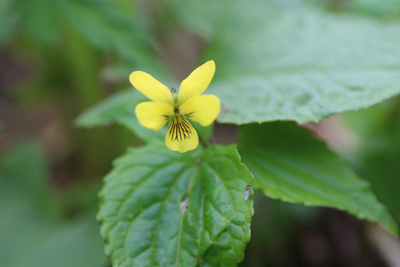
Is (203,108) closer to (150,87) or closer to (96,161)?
(150,87)

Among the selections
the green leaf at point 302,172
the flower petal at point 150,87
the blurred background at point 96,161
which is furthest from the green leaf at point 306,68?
the blurred background at point 96,161

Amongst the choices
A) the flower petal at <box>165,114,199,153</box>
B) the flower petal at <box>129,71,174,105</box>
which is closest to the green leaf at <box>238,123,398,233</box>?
the flower petal at <box>165,114,199,153</box>

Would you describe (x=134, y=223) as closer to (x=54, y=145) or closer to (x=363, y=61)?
(x=363, y=61)

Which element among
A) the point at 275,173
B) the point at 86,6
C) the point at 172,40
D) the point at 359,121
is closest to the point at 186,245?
the point at 275,173

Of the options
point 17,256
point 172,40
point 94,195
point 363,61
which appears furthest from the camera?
point 172,40

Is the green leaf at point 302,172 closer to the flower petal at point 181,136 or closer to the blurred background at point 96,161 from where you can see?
the flower petal at point 181,136

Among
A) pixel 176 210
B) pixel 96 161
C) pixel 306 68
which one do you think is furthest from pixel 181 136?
pixel 96 161

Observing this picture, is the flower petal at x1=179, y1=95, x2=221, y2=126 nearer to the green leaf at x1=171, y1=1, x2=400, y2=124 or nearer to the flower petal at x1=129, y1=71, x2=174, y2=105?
the flower petal at x1=129, y1=71, x2=174, y2=105
